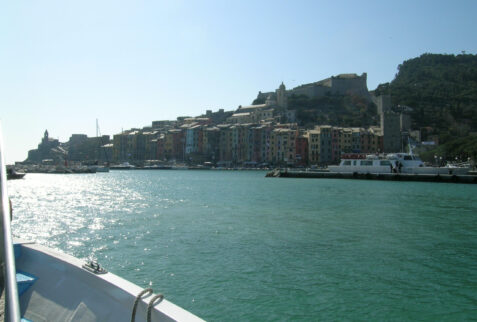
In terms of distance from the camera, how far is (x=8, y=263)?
6.61ft

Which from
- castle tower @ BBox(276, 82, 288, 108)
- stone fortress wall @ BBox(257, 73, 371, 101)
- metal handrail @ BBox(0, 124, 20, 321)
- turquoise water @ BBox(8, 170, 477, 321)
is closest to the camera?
metal handrail @ BBox(0, 124, 20, 321)

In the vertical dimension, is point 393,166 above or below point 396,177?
above

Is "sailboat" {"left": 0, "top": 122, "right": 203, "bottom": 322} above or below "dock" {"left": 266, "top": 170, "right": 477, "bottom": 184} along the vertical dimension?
above

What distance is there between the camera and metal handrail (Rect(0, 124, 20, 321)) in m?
1.82

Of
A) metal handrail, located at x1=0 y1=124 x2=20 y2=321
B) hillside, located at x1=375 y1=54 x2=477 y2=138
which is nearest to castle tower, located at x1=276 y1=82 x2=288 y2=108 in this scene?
hillside, located at x1=375 y1=54 x2=477 y2=138

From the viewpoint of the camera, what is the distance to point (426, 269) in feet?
33.3

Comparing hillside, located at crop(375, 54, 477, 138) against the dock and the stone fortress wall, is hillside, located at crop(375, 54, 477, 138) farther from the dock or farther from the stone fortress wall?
the dock

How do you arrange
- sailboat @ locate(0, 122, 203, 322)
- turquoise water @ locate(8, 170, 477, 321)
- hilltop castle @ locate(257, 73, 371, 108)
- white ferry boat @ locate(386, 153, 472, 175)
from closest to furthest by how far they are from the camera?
sailboat @ locate(0, 122, 203, 322)
turquoise water @ locate(8, 170, 477, 321)
white ferry boat @ locate(386, 153, 472, 175)
hilltop castle @ locate(257, 73, 371, 108)

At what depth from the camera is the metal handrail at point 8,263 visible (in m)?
1.82

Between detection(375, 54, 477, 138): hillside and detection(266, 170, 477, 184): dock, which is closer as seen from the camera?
detection(266, 170, 477, 184): dock

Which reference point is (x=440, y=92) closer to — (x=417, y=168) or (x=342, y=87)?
(x=342, y=87)

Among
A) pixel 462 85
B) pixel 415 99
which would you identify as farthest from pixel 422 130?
pixel 462 85

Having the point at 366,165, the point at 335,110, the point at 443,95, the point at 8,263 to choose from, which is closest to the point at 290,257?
the point at 8,263

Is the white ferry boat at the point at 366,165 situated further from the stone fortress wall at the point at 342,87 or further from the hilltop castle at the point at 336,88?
the stone fortress wall at the point at 342,87
